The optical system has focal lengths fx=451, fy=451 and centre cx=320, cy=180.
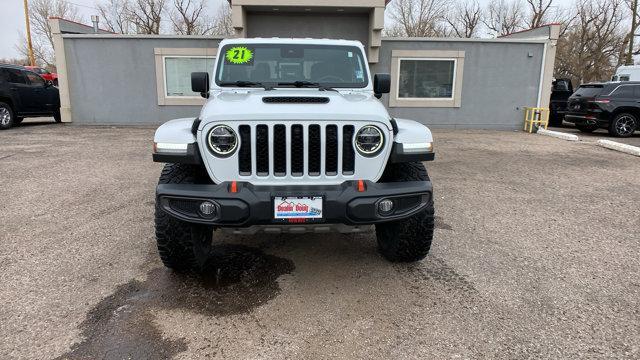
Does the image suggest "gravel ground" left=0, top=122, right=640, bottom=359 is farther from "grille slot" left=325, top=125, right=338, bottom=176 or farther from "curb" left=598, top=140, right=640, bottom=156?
"curb" left=598, top=140, right=640, bottom=156

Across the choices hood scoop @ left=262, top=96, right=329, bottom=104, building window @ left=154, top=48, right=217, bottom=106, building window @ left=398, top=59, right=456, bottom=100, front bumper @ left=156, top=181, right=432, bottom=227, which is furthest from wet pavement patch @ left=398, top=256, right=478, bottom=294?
building window @ left=154, top=48, right=217, bottom=106

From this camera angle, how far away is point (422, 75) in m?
14.2

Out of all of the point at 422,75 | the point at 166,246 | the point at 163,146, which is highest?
the point at 422,75

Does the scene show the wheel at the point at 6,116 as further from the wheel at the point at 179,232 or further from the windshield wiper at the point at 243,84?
the wheel at the point at 179,232

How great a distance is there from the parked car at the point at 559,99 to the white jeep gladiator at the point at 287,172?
51.4ft

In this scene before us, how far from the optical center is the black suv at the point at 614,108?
12.9m

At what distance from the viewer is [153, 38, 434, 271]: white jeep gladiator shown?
2822mm

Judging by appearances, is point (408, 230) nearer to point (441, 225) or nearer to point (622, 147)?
point (441, 225)

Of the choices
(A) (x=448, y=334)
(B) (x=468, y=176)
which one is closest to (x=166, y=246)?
(A) (x=448, y=334)

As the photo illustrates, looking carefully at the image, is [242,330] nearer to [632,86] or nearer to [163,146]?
[163,146]

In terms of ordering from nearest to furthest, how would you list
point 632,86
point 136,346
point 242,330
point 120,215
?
point 136,346
point 242,330
point 120,215
point 632,86

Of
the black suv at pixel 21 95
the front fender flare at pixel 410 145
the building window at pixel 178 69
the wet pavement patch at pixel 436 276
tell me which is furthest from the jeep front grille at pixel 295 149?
the black suv at pixel 21 95

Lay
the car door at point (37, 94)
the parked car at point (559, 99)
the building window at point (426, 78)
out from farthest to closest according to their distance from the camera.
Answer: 1. the parked car at point (559, 99)
2. the building window at point (426, 78)
3. the car door at point (37, 94)

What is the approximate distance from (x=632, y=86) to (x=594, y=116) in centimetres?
127
